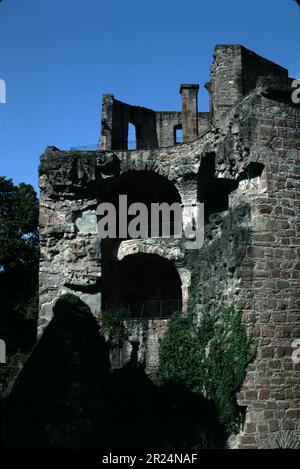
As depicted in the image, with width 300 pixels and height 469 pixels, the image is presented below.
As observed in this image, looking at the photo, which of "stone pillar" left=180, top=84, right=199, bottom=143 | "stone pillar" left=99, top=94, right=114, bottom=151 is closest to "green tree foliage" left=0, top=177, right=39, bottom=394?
"stone pillar" left=99, top=94, right=114, bottom=151

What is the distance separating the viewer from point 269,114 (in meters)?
13.2

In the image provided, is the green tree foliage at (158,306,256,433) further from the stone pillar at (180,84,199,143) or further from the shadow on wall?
the stone pillar at (180,84,199,143)

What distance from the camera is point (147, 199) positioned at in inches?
873

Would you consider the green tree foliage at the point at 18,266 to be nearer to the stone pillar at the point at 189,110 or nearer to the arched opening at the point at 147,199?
the arched opening at the point at 147,199

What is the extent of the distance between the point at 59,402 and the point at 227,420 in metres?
3.66

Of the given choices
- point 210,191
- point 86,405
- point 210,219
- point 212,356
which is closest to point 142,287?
point 210,191

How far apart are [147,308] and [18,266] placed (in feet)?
27.8

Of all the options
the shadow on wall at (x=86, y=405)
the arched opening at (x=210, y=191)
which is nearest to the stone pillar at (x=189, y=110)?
the arched opening at (x=210, y=191)

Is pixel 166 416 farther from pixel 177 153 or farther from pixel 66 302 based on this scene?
pixel 177 153

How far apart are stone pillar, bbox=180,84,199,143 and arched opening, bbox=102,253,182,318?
6.02 metres

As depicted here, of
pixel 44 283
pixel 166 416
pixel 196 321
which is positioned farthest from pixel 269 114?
pixel 44 283

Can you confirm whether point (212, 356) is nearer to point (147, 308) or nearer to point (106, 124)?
point (147, 308)

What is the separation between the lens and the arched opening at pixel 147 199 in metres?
20.8

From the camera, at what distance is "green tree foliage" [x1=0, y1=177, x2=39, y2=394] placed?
2355 centimetres
